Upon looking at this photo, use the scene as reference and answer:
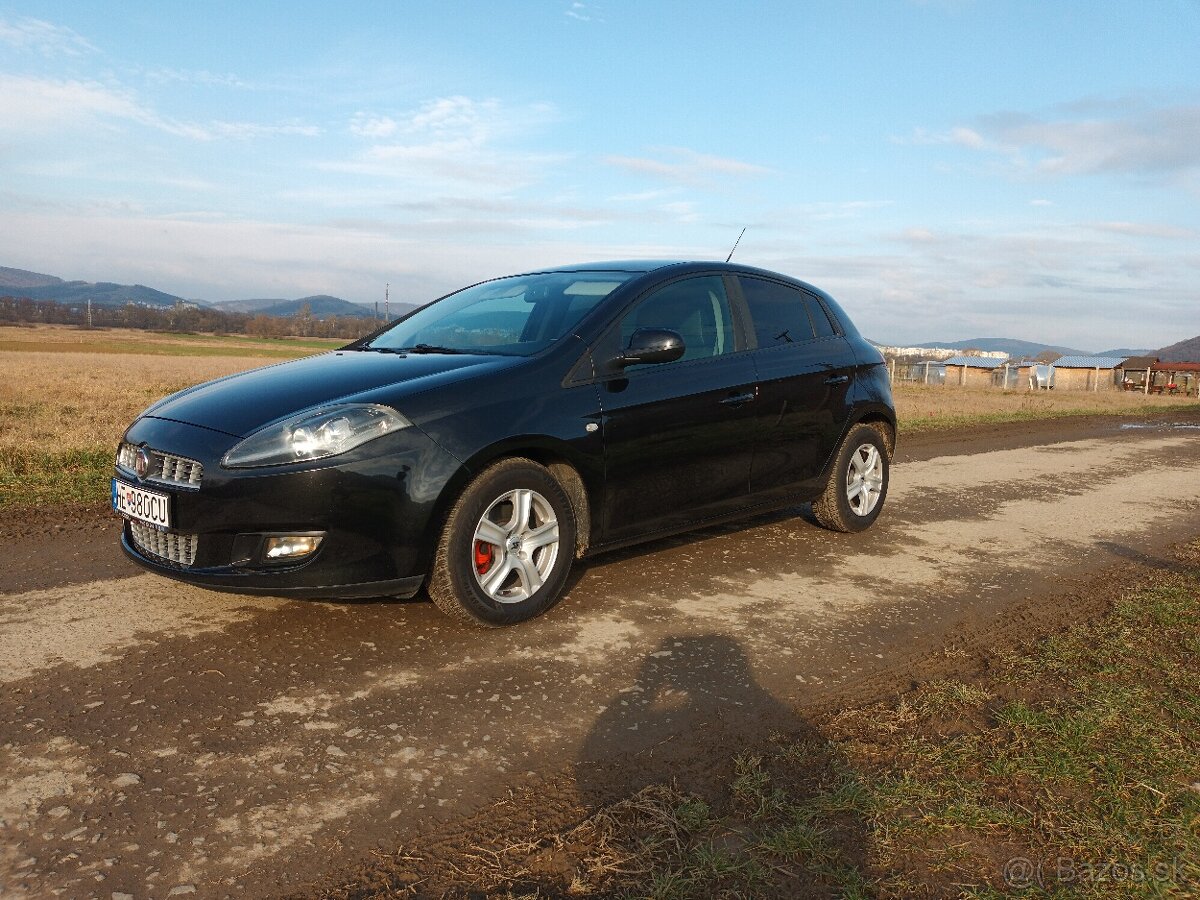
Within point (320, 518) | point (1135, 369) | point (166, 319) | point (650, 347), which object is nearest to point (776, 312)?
point (650, 347)

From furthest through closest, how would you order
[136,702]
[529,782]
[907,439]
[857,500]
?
1. [907,439]
2. [857,500]
3. [136,702]
4. [529,782]

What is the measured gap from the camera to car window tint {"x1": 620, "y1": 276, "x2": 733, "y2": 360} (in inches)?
193

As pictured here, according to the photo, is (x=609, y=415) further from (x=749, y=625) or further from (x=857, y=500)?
(x=857, y=500)

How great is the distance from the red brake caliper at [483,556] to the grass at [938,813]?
1.57m

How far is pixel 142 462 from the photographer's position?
4090mm

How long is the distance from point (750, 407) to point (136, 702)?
3.43 meters

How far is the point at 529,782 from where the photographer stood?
280 cm

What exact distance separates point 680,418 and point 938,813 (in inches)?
103

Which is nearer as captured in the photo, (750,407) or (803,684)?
(803,684)

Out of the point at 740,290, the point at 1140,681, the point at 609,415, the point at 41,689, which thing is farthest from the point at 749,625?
the point at 41,689

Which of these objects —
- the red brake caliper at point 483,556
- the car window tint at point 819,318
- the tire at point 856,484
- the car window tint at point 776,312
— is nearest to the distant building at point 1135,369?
the tire at point 856,484

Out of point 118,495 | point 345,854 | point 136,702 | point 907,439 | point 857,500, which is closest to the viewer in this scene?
point 345,854

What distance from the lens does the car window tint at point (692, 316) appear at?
4.91 m

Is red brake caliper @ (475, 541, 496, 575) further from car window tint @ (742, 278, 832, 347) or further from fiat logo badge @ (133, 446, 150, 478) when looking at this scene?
car window tint @ (742, 278, 832, 347)
